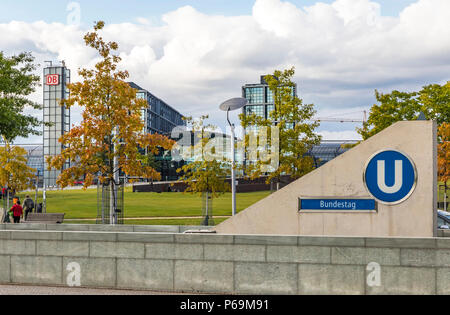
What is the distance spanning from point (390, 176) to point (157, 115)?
11540 centimetres

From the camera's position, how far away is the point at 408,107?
1499 inches

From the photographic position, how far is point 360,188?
9.68 m

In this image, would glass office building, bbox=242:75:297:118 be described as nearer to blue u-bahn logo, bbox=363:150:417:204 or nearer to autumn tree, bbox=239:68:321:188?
autumn tree, bbox=239:68:321:188

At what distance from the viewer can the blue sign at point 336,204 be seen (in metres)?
9.66

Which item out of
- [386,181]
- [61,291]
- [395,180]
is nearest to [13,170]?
[61,291]

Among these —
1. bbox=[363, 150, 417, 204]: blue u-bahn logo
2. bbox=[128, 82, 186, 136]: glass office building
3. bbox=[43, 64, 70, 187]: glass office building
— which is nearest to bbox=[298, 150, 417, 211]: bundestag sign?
bbox=[363, 150, 417, 204]: blue u-bahn logo

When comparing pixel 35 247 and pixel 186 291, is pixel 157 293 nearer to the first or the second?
pixel 186 291

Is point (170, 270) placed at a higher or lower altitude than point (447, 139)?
lower

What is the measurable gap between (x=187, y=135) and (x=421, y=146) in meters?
97.5

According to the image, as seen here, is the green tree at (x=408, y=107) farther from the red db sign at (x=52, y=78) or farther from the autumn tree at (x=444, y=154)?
the red db sign at (x=52, y=78)

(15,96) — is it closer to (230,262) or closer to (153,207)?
(153,207)
